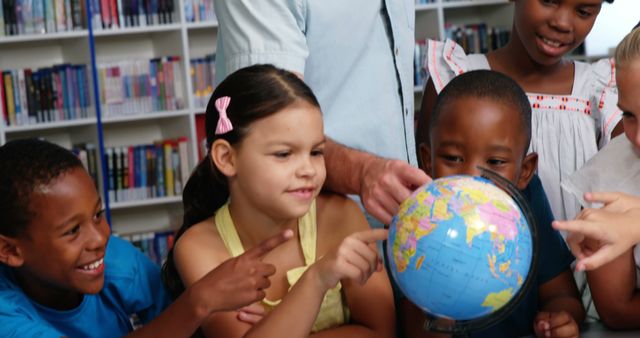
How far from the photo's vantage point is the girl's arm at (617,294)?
85.0 inches

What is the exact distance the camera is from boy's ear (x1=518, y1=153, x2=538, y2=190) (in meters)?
2.40

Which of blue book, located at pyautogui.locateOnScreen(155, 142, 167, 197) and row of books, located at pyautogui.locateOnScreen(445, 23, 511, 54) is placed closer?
blue book, located at pyautogui.locateOnScreen(155, 142, 167, 197)

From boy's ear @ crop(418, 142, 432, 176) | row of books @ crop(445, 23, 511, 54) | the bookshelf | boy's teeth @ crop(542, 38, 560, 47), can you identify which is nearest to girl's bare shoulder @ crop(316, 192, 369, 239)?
boy's ear @ crop(418, 142, 432, 176)

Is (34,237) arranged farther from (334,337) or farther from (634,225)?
(634,225)

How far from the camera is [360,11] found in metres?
2.38

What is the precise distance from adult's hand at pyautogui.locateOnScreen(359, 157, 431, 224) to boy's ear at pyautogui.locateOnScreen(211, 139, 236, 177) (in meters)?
0.43

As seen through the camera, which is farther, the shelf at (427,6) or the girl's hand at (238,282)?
the shelf at (427,6)

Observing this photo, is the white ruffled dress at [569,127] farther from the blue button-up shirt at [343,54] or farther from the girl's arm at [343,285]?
the girl's arm at [343,285]

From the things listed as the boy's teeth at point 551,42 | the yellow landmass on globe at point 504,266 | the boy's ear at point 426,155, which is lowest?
the boy's ear at point 426,155

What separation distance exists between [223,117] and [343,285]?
483 mm

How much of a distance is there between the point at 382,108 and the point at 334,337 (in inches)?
24.9

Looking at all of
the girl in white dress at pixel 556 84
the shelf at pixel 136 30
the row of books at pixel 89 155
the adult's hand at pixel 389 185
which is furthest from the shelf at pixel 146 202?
the adult's hand at pixel 389 185

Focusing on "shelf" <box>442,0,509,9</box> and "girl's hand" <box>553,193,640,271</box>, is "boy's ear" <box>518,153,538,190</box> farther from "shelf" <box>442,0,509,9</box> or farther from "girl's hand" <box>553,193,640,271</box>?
"shelf" <box>442,0,509,9</box>

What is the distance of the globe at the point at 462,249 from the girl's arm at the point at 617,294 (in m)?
0.60
